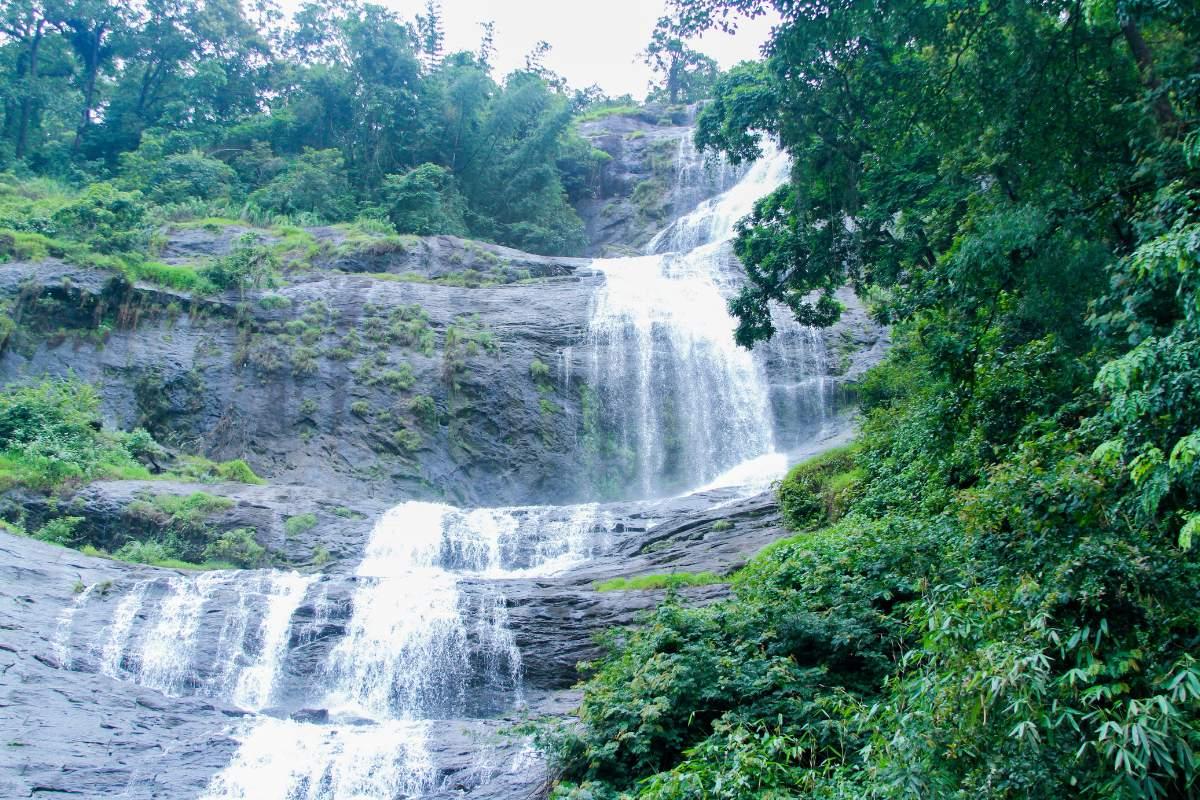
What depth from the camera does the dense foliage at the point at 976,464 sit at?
5.84 metres

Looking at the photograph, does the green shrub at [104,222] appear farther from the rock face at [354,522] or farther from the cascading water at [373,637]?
the cascading water at [373,637]

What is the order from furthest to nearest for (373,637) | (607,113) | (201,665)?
(607,113)
(373,637)
(201,665)

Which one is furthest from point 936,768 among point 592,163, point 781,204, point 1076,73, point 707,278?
point 592,163

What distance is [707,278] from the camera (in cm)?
2995

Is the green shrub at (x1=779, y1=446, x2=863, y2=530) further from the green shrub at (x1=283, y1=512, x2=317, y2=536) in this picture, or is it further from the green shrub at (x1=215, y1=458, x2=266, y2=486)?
the green shrub at (x1=215, y1=458, x2=266, y2=486)

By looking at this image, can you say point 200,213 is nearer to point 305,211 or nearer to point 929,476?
point 305,211

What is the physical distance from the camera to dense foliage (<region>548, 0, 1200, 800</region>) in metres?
5.84

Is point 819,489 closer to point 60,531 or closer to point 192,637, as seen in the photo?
point 192,637

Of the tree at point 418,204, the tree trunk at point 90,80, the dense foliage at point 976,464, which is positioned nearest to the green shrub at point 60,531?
the dense foliage at point 976,464

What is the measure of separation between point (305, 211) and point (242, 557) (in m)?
19.3

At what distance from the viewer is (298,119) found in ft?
124

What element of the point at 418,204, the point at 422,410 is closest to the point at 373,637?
the point at 422,410

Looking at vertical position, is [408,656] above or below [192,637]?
below

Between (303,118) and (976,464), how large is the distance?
3348 centimetres
